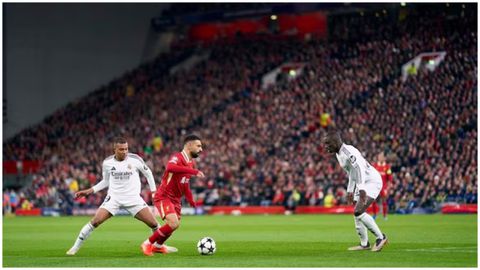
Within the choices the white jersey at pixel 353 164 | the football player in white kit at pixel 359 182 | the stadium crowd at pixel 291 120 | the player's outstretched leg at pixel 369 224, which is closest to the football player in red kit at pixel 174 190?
the football player in white kit at pixel 359 182

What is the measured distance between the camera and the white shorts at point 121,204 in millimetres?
18234

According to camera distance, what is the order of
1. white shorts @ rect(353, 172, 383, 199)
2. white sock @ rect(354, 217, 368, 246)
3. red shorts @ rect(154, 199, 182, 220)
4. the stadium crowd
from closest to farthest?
red shorts @ rect(154, 199, 182, 220), white sock @ rect(354, 217, 368, 246), white shorts @ rect(353, 172, 383, 199), the stadium crowd

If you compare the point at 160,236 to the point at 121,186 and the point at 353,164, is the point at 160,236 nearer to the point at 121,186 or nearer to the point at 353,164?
the point at 121,186

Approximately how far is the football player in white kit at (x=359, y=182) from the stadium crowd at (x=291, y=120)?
2209 centimetres

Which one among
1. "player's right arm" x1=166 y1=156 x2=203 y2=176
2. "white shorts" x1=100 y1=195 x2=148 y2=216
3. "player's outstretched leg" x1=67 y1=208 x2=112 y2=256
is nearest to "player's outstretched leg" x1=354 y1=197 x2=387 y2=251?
"player's right arm" x1=166 y1=156 x2=203 y2=176

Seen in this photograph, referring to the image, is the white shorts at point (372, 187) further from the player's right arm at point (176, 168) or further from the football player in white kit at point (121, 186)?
the football player in white kit at point (121, 186)

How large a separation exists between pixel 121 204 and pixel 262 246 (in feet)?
12.7

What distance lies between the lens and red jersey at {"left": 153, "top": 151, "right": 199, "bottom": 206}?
1778cm

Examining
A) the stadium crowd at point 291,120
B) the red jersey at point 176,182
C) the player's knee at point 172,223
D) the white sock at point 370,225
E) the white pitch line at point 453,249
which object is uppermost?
the stadium crowd at point 291,120

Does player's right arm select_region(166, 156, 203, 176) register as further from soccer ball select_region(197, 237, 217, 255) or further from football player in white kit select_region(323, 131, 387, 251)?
football player in white kit select_region(323, 131, 387, 251)

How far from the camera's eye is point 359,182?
18.2 m

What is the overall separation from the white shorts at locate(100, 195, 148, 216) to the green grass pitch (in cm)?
84

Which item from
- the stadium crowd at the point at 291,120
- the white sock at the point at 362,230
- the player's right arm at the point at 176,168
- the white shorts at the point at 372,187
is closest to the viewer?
the player's right arm at the point at 176,168

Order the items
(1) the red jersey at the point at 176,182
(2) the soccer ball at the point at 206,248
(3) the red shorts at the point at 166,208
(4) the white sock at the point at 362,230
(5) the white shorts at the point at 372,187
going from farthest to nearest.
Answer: (5) the white shorts at the point at 372,187, (4) the white sock at the point at 362,230, (2) the soccer ball at the point at 206,248, (3) the red shorts at the point at 166,208, (1) the red jersey at the point at 176,182
